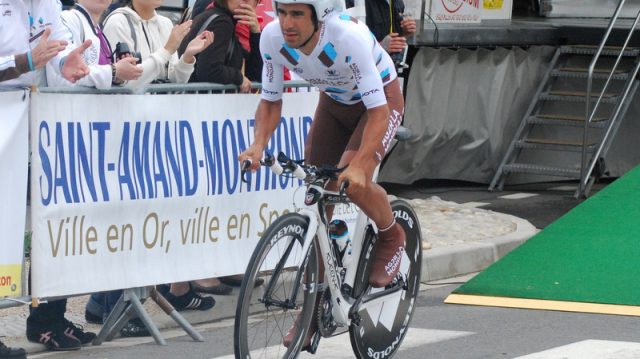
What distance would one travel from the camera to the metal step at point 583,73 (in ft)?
46.8

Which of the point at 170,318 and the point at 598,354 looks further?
the point at 170,318

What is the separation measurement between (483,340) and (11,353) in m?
2.49

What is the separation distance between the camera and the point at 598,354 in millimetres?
6730

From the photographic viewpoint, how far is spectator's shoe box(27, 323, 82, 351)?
7.05m

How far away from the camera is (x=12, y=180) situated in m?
6.60

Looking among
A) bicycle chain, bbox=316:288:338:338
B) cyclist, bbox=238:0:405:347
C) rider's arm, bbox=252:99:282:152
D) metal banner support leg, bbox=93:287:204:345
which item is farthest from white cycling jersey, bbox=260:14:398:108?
metal banner support leg, bbox=93:287:204:345

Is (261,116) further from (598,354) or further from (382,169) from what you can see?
(382,169)

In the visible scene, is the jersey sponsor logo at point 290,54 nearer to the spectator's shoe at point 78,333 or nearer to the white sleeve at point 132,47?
the white sleeve at point 132,47

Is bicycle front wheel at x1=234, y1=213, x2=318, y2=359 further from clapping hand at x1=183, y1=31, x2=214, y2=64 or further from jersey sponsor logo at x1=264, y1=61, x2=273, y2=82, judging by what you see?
clapping hand at x1=183, y1=31, x2=214, y2=64

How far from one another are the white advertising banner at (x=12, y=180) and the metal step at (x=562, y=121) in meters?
8.41

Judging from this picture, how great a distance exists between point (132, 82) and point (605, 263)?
12.1 ft

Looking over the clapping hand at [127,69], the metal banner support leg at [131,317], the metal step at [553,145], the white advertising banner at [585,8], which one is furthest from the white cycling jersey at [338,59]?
the white advertising banner at [585,8]

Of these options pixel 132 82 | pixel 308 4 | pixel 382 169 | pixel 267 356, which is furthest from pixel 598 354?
pixel 382 169

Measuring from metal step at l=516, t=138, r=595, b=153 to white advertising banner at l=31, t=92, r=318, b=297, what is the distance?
6.39 m
